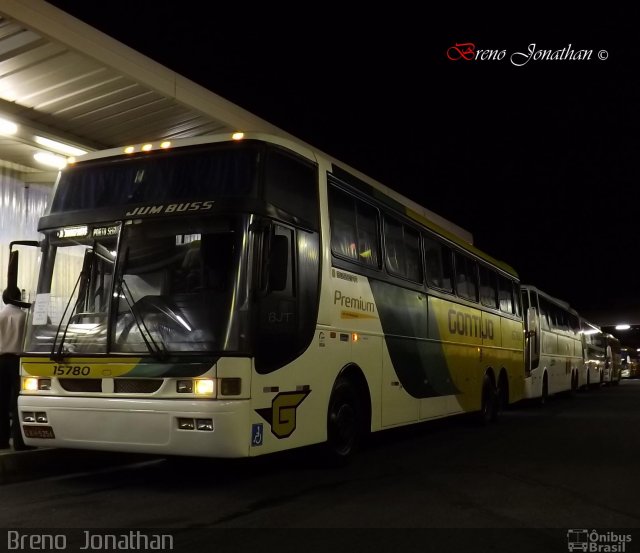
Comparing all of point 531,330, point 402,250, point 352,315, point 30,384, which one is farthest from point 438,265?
point 531,330

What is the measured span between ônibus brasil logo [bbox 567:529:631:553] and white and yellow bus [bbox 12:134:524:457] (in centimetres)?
273

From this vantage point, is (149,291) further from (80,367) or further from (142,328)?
(80,367)

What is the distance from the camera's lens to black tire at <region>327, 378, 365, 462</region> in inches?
317

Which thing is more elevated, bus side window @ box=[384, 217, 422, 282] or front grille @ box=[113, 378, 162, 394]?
bus side window @ box=[384, 217, 422, 282]

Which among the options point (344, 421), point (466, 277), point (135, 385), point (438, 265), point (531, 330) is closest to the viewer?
point (135, 385)

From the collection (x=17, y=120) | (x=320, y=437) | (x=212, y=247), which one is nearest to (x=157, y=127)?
(x=17, y=120)

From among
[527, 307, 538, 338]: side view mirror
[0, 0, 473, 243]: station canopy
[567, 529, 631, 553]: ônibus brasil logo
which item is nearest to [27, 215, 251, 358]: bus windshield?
[0, 0, 473, 243]: station canopy

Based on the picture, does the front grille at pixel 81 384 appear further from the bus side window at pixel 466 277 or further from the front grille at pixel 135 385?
the bus side window at pixel 466 277

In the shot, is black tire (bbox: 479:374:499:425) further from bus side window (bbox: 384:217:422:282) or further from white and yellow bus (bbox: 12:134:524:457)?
white and yellow bus (bbox: 12:134:524:457)

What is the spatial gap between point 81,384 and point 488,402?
982 centimetres

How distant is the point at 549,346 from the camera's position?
76.9 ft

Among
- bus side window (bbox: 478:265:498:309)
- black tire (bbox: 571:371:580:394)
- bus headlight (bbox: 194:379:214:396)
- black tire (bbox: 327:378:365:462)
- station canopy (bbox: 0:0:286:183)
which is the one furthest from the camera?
black tire (bbox: 571:371:580:394)

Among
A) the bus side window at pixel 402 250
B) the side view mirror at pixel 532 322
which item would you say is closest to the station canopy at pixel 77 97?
the bus side window at pixel 402 250

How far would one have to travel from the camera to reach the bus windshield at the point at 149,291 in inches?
258
